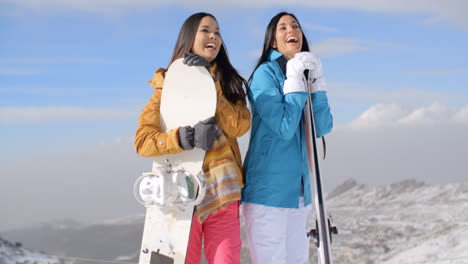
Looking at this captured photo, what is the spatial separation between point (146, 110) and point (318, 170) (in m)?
0.95

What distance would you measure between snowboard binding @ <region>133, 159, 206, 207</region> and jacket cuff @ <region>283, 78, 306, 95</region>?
0.61 metres

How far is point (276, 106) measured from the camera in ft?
5.99

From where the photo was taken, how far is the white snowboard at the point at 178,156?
1.86 meters

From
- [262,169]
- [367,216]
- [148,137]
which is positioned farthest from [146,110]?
[367,216]

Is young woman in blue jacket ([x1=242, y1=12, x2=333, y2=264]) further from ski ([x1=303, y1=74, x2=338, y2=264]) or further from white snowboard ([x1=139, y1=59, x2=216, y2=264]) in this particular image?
white snowboard ([x1=139, y1=59, x2=216, y2=264])

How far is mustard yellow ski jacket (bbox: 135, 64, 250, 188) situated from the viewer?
1779mm

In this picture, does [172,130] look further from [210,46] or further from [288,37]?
[288,37]

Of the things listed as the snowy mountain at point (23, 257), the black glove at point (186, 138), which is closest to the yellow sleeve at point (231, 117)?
the black glove at point (186, 138)

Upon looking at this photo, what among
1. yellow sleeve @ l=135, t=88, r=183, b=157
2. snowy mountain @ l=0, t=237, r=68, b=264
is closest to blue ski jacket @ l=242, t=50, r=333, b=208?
yellow sleeve @ l=135, t=88, r=183, b=157

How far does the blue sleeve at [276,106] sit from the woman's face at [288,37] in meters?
0.21

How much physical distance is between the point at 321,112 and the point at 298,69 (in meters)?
0.28

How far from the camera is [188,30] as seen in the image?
1942mm

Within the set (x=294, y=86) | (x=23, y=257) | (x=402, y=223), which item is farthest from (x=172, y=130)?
(x=402, y=223)

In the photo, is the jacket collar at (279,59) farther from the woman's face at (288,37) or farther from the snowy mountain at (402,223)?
the snowy mountain at (402,223)
